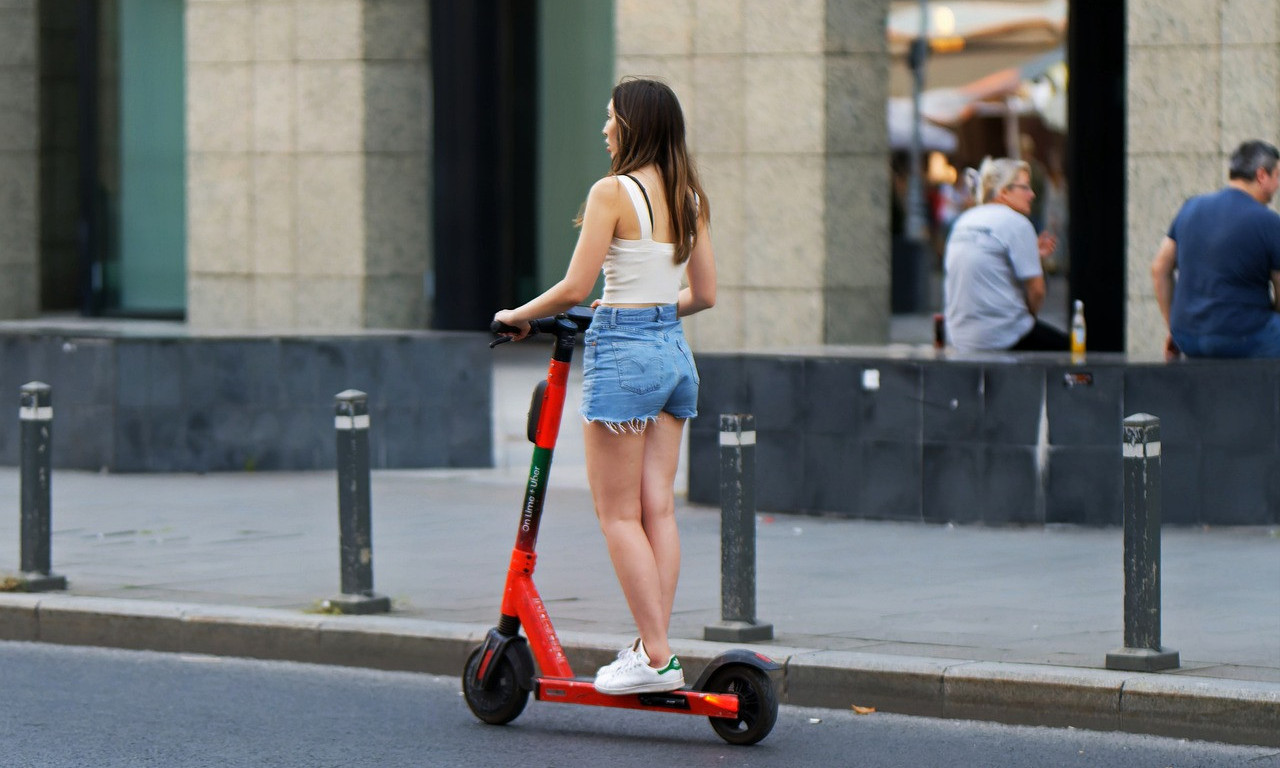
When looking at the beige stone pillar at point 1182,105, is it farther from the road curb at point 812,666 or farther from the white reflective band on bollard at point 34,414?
the white reflective band on bollard at point 34,414

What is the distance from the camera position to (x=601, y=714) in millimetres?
7211

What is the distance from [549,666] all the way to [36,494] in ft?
10.5

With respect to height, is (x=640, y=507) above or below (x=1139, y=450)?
below

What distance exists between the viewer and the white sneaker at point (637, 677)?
6512mm

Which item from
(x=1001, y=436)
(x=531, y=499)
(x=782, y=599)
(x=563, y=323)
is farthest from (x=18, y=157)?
(x=563, y=323)

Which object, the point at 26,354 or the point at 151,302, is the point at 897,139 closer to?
the point at 151,302

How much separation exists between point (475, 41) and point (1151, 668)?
15.4 meters

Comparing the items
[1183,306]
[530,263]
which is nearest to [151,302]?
[530,263]

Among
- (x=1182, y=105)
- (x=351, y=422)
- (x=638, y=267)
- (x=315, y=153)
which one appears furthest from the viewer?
(x=315, y=153)

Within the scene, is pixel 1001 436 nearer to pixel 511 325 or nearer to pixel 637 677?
pixel 637 677

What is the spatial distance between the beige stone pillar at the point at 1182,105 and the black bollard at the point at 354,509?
226 inches

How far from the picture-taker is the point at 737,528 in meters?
7.66

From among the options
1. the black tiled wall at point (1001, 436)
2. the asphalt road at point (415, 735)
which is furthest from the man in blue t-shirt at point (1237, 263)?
the asphalt road at point (415, 735)

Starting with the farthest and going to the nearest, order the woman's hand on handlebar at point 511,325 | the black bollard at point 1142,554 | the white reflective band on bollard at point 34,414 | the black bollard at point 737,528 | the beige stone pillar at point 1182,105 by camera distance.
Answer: the beige stone pillar at point 1182,105 → the white reflective band on bollard at point 34,414 → the black bollard at point 737,528 → the black bollard at point 1142,554 → the woman's hand on handlebar at point 511,325
